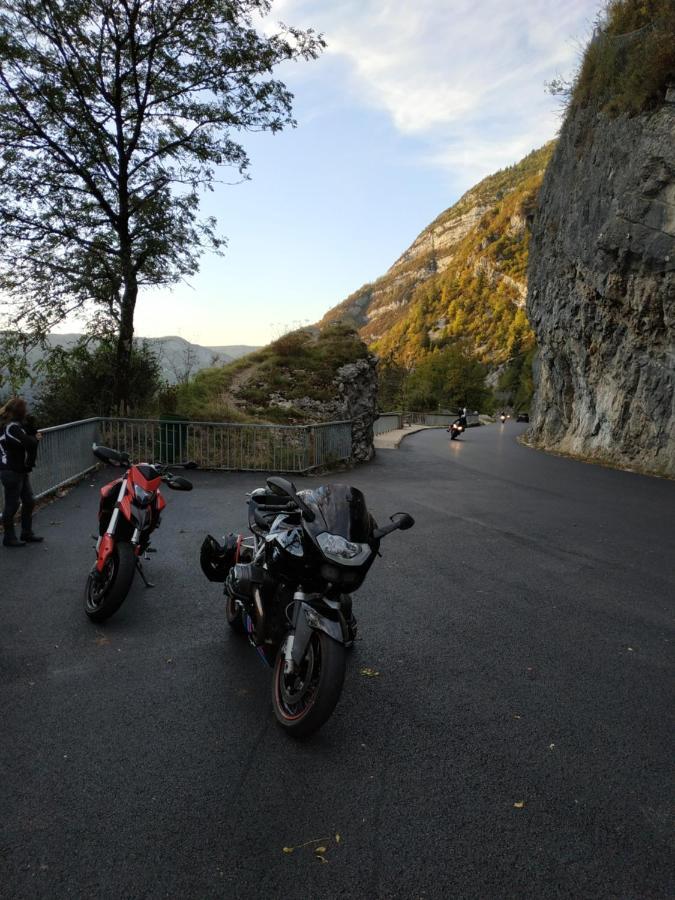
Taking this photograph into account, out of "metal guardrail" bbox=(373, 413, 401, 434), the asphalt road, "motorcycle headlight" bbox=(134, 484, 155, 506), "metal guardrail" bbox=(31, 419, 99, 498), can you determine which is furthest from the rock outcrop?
"metal guardrail" bbox=(373, 413, 401, 434)

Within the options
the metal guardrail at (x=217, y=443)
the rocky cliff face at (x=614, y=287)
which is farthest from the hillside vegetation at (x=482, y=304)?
the metal guardrail at (x=217, y=443)

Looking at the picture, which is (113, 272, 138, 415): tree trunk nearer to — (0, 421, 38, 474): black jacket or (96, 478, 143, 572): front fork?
(0, 421, 38, 474): black jacket

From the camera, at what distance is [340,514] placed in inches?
128

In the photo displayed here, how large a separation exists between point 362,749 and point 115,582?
7.97ft

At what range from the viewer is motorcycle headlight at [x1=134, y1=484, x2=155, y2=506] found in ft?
16.2

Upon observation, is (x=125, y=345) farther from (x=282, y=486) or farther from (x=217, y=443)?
(x=282, y=486)

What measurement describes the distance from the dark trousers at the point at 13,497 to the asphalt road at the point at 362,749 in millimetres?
607

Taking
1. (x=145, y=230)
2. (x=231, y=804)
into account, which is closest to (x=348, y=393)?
(x=145, y=230)

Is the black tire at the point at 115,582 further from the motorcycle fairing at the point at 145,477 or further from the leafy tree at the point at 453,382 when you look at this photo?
the leafy tree at the point at 453,382

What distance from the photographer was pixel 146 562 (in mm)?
6438

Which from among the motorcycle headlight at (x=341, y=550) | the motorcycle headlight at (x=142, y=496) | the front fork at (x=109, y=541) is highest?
the motorcycle headlight at (x=341, y=550)

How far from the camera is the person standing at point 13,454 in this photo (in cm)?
672

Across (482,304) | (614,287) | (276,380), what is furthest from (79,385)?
(482,304)

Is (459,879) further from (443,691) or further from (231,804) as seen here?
(443,691)
